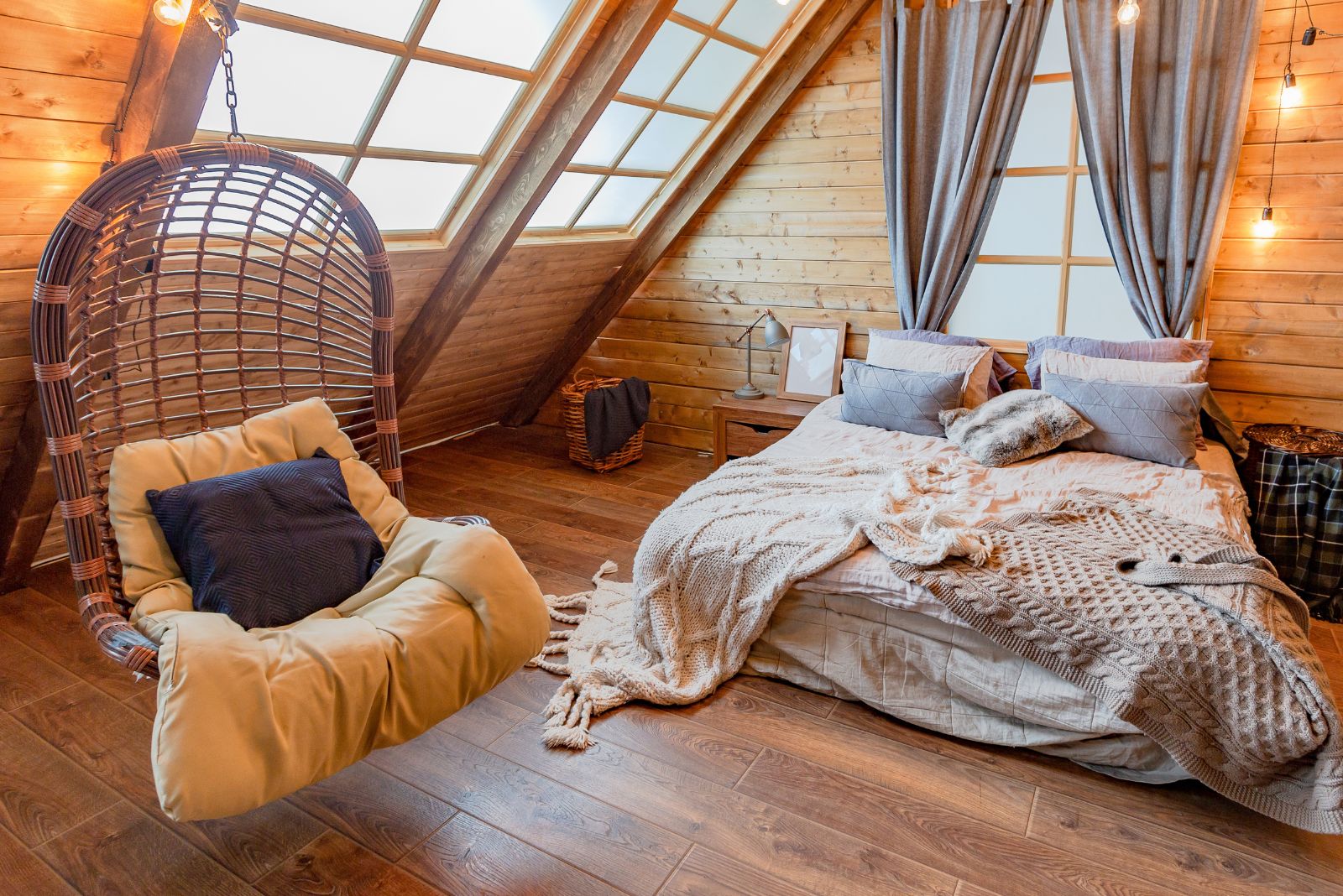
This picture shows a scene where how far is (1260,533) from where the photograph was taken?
8.97 ft

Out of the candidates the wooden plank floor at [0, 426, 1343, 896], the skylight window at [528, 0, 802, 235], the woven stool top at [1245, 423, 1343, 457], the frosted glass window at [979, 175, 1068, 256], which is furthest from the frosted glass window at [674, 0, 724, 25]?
the woven stool top at [1245, 423, 1343, 457]

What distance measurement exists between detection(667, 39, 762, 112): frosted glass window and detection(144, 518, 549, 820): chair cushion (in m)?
2.20

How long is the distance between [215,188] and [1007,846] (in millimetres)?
2336

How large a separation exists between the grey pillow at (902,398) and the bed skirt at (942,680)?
1209 mm

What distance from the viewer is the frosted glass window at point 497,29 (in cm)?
246

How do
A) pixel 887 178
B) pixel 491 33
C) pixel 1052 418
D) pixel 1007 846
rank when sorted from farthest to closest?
pixel 887 178
pixel 1052 418
pixel 491 33
pixel 1007 846

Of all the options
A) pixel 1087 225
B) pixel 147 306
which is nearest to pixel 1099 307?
pixel 1087 225

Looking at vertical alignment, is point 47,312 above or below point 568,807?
above

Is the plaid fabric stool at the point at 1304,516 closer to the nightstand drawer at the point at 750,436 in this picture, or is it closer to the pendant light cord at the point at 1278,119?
the pendant light cord at the point at 1278,119

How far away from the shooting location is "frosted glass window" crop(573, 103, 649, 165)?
3250 millimetres

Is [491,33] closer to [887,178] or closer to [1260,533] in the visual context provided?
[887,178]

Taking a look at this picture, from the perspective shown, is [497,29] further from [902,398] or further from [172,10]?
[902,398]

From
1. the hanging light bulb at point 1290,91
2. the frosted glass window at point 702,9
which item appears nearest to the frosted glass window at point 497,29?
the frosted glass window at point 702,9

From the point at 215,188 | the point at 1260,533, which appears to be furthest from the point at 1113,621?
the point at 215,188
